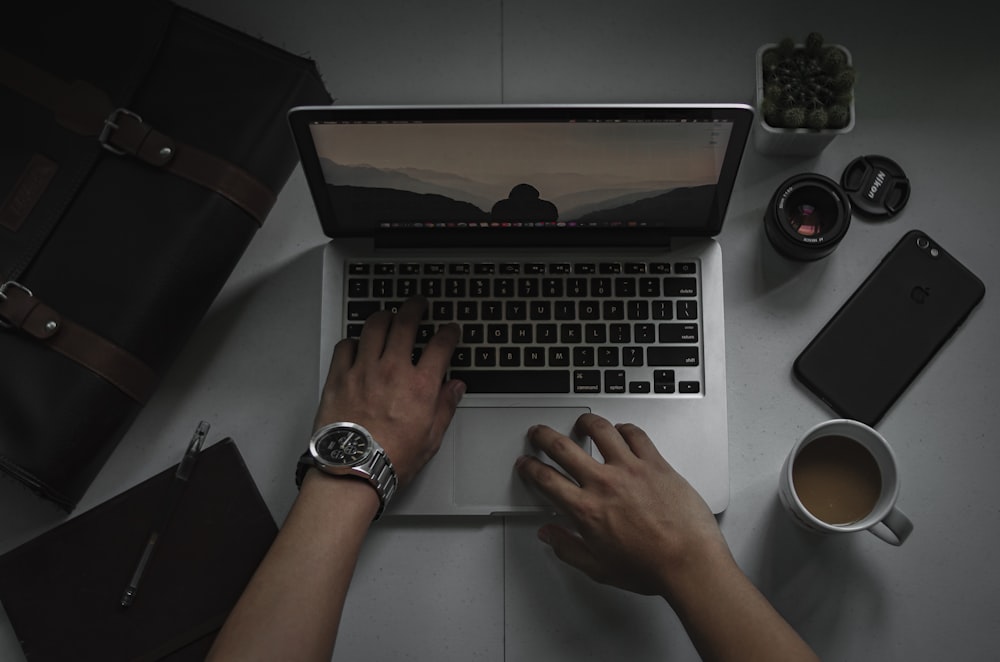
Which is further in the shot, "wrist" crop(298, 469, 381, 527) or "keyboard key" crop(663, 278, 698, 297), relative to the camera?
"keyboard key" crop(663, 278, 698, 297)

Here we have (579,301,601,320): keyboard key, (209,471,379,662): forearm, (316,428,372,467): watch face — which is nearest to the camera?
(209,471,379,662): forearm

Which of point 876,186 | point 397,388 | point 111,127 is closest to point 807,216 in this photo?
point 876,186

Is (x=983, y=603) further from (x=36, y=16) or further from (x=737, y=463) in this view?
(x=36, y=16)

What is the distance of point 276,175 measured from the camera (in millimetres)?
877

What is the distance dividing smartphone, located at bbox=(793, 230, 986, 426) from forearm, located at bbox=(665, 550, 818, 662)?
0.27 metres

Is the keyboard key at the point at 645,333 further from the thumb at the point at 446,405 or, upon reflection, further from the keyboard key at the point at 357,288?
the keyboard key at the point at 357,288

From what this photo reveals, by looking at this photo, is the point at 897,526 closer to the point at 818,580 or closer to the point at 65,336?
the point at 818,580

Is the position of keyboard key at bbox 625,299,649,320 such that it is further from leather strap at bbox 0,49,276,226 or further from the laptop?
leather strap at bbox 0,49,276,226

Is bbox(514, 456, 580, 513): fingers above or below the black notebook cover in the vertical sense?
above

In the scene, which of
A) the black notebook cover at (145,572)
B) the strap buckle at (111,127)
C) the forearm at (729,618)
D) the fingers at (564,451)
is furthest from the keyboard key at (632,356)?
the strap buckle at (111,127)

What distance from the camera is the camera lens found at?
2.85 ft

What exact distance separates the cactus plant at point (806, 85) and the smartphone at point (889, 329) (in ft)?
0.63

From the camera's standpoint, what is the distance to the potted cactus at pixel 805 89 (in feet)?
2.78

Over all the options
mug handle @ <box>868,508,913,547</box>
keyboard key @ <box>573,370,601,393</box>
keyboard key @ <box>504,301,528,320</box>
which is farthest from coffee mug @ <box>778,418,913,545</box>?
keyboard key @ <box>504,301,528,320</box>
